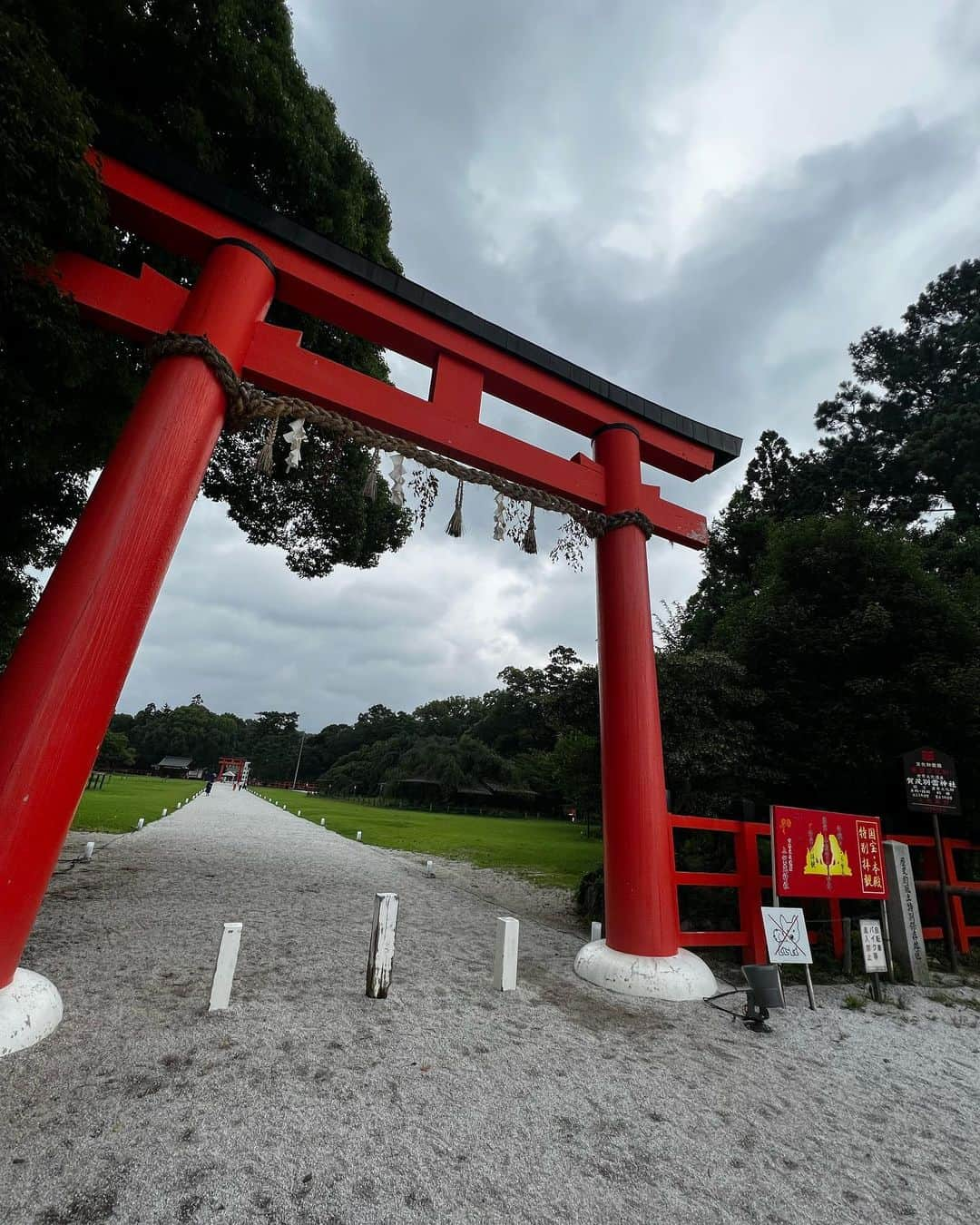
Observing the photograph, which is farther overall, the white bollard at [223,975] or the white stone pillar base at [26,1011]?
the white bollard at [223,975]

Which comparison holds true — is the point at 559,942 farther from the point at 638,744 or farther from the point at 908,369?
the point at 908,369

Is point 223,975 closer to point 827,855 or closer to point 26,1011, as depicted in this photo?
point 26,1011

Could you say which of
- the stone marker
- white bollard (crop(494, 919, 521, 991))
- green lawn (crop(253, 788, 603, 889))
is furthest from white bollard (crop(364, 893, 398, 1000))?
green lawn (crop(253, 788, 603, 889))

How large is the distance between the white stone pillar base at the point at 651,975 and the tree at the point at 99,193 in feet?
15.0

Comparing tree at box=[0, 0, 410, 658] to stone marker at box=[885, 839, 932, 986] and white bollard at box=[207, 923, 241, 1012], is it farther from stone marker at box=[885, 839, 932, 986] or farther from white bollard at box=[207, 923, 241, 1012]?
stone marker at box=[885, 839, 932, 986]

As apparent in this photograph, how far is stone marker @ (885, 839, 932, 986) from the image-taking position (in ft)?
17.2

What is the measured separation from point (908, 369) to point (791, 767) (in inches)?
779

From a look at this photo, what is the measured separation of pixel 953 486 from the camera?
14562 mm

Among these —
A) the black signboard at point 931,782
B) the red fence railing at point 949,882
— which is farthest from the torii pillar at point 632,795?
the red fence railing at point 949,882

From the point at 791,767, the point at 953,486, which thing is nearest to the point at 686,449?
the point at 791,767

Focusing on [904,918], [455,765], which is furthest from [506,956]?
[455,765]

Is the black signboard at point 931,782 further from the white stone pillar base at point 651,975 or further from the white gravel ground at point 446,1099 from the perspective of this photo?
the white stone pillar base at point 651,975

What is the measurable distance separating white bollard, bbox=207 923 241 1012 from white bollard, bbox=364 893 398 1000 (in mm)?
826

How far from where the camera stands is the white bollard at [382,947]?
3486mm
